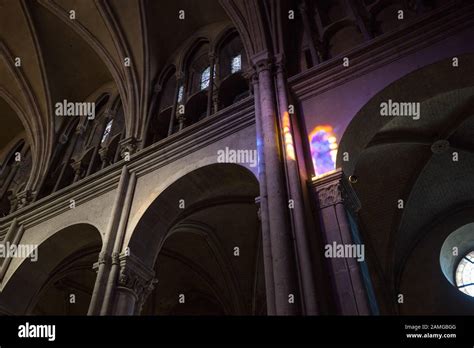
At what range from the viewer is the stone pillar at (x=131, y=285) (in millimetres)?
6219

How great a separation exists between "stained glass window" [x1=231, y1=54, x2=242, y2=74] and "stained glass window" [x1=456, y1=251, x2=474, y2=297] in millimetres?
7559

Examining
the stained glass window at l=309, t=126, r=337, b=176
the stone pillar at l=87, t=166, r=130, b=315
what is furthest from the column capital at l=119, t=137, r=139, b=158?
the stained glass window at l=309, t=126, r=337, b=176

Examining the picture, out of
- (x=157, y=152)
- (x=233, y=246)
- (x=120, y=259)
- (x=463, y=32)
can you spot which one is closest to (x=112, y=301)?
(x=120, y=259)

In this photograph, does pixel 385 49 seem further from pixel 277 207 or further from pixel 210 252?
pixel 210 252

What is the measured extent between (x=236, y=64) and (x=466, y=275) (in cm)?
778

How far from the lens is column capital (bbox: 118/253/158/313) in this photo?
6374mm

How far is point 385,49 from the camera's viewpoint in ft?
20.1

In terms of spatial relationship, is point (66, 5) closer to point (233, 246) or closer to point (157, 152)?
point (157, 152)

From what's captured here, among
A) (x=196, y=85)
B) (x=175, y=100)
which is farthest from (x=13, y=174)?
(x=196, y=85)

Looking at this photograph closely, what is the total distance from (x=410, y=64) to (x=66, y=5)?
29.4 ft

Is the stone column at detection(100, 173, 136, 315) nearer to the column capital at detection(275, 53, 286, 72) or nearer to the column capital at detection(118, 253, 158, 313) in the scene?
the column capital at detection(118, 253, 158, 313)

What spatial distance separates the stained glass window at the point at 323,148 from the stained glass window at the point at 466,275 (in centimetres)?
691

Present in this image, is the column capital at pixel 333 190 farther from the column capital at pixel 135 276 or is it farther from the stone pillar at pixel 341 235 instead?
the column capital at pixel 135 276

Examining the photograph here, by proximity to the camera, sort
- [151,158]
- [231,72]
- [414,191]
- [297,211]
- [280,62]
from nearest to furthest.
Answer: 1. [297,211]
2. [280,62]
3. [151,158]
4. [231,72]
5. [414,191]
